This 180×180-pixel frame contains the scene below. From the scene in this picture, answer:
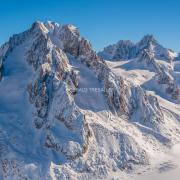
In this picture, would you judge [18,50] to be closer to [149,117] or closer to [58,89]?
[58,89]

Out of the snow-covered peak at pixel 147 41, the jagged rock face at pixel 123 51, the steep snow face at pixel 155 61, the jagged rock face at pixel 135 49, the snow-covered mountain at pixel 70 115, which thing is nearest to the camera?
the snow-covered mountain at pixel 70 115

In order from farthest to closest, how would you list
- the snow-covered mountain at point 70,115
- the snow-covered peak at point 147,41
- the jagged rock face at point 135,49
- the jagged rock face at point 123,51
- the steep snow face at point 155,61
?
the snow-covered peak at point 147,41 → the jagged rock face at point 123,51 → the jagged rock face at point 135,49 → the steep snow face at point 155,61 → the snow-covered mountain at point 70,115

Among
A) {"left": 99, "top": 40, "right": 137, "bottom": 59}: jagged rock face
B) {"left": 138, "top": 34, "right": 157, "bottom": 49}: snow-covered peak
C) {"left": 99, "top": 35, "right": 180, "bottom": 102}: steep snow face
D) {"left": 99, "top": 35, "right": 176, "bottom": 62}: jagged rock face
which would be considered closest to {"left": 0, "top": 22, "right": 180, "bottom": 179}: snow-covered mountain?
{"left": 99, "top": 35, "right": 180, "bottom": 102}: steep snow face

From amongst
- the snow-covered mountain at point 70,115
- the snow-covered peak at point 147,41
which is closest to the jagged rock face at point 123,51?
the snow-covered peak at point 147,41

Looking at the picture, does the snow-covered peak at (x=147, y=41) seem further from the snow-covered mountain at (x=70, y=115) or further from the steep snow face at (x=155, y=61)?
the snow-covered mountain at (x=70, y=115)

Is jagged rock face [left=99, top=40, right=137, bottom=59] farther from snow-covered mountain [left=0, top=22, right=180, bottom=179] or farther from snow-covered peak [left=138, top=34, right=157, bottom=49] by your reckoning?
snow-covered mountain [left=0, top=22, right=180, bottom=179]

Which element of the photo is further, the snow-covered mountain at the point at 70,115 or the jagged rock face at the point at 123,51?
the jagged rock face at the point at 123,51

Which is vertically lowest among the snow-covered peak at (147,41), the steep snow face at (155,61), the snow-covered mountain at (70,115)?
the snow-covered mountain at (70,115)

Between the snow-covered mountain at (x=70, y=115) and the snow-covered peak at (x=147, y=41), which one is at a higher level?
the snow-covered peak at (x=147, y=41)
